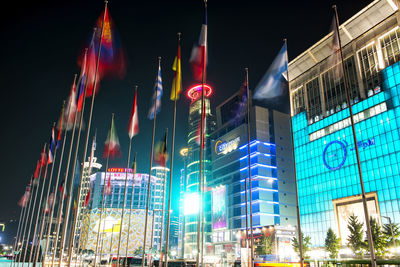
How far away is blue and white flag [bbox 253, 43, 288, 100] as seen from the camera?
21.7 metres

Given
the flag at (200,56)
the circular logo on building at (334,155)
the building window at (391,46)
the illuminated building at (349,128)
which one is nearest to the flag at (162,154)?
the flag at (200,56)

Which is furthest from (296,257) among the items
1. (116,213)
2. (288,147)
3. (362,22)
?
(116,213)

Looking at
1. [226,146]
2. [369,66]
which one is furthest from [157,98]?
[226,146]

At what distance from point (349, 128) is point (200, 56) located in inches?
2316

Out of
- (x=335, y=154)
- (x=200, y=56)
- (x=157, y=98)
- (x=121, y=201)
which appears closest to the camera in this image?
(x=200, y=56)

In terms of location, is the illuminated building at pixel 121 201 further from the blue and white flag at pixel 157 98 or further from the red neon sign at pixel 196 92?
the blue and white flag at pixel 157 98

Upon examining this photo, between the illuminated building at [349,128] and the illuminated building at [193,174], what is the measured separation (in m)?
42.1

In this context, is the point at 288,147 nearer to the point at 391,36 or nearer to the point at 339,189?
the point at 339,189

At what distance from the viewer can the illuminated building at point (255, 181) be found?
88375mm

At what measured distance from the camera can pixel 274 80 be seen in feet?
71.4

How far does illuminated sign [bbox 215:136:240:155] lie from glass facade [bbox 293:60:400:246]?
25.6 m

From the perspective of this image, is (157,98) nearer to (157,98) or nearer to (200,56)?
(157,98)

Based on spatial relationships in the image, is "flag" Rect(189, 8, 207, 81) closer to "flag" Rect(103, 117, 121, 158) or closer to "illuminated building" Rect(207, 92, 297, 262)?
"flag" Rect(103, 117, 121, 158)

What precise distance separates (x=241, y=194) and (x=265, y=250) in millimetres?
25617
